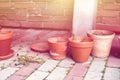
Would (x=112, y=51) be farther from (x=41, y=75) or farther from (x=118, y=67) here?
(x=41, y=75)

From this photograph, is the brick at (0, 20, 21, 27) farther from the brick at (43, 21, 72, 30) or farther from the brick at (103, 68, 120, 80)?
the brick at (103, 68, 120, 80)

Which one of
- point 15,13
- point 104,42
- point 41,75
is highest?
point 15,13

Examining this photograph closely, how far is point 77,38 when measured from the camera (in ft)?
10.5

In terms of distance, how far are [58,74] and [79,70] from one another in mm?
268

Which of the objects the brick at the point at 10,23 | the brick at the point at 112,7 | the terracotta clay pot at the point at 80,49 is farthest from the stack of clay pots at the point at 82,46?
the brick at the point at 10,23

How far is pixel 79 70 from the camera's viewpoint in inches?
111

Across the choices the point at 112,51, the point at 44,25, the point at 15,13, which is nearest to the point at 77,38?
the point at 112,51

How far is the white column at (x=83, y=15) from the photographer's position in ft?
11.9

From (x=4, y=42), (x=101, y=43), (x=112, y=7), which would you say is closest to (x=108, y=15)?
(x=112, y=7)

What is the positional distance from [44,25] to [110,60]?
164 centimetres

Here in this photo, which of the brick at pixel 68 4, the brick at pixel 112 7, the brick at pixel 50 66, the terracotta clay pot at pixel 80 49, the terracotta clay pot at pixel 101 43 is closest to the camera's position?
the brick at pixel 50 66

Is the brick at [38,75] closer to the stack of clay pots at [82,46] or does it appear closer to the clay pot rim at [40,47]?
the stack of clay pots at [82,46]

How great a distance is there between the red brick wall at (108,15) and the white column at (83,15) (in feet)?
0.32

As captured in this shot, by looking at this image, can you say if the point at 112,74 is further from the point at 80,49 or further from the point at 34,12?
the point at 34,12
